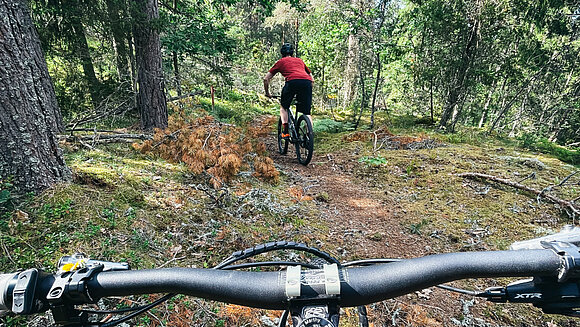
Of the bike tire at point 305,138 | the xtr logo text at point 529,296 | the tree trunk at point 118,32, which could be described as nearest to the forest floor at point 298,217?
the bike tire at point 305,138

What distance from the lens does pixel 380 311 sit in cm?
242

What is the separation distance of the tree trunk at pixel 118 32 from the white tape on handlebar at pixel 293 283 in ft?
17.2

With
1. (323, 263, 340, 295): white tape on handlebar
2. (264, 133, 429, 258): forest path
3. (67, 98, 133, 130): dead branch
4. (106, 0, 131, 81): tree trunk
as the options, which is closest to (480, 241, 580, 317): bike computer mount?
(323, 263, 340, 295): white tape on handlebar

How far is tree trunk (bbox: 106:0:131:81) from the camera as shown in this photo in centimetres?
440

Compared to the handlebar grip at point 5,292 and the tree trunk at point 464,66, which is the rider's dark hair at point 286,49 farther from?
the tree trunk at point 464,66

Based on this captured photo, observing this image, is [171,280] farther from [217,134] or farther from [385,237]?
[217,134]

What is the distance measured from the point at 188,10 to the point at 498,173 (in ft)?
25.7

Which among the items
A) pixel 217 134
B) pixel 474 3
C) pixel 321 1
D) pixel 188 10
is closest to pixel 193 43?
pixel 188 10

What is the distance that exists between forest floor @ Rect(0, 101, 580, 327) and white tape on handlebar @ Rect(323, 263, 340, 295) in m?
1.76

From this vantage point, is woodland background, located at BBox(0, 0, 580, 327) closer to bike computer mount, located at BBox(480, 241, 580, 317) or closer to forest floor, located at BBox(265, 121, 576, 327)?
forest floor, located at BBox(265, 121, 576, 327)

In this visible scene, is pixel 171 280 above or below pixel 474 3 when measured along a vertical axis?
below

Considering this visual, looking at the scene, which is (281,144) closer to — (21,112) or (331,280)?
(21,112)

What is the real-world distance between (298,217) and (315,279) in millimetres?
2933

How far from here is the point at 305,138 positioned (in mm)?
5777
